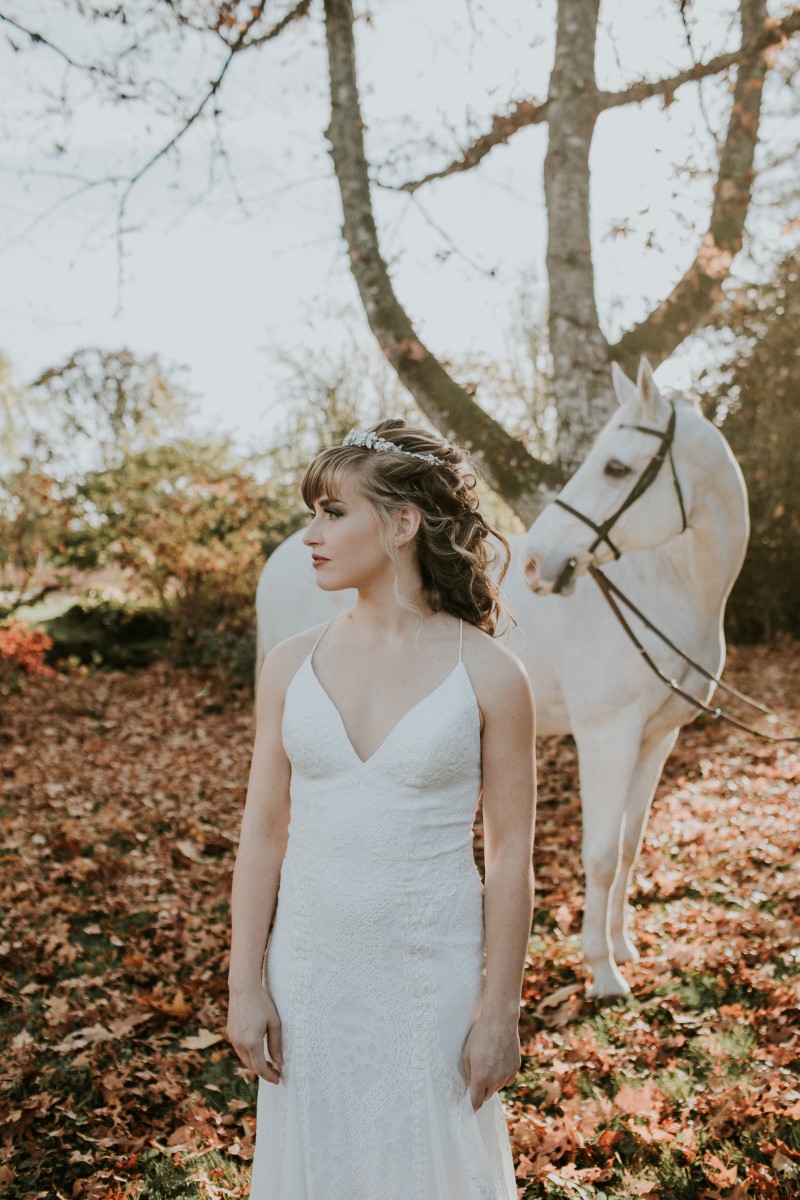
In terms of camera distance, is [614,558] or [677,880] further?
[677,880]

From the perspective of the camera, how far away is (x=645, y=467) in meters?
3.96

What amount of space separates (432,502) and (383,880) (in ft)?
2.56

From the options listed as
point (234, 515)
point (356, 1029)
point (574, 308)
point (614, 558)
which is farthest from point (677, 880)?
point (234, 515)

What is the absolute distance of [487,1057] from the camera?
1.75 meters

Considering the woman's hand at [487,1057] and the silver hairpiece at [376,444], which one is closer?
the woman's hand at [487,1057]

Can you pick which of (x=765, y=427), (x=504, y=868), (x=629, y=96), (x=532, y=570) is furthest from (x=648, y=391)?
(x=765, y=427)

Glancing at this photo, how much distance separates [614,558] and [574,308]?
310 cm

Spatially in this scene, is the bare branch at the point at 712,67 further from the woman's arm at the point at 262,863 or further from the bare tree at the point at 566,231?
the woman's arm at the point at 262,863

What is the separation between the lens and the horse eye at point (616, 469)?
3961mm

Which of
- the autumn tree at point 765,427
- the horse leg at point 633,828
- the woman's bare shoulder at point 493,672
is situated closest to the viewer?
the woman's bare shoulder at point 493,672

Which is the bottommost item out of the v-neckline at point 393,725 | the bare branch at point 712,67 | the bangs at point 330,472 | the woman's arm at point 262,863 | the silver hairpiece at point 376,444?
the woman's arm at point 262,863

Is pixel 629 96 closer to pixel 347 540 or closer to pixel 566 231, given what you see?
pixel 566 231

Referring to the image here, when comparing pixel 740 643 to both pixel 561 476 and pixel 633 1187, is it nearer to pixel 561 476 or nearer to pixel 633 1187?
pixel 561 476

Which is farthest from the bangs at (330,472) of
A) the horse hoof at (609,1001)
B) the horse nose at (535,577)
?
the horse hoof at (609,1001)
